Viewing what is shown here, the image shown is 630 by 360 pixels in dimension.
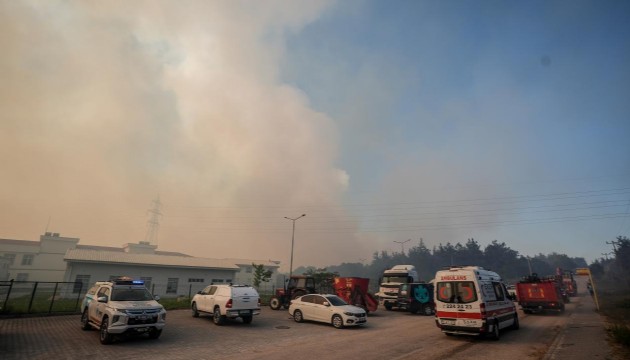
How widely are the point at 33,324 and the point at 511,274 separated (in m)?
155

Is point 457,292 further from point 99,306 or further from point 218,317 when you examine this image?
point 99,306

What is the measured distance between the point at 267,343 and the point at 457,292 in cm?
809

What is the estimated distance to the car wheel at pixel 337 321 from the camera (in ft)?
52.5

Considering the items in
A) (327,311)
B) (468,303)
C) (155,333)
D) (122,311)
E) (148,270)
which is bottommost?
(155,333)

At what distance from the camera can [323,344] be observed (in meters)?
11.9

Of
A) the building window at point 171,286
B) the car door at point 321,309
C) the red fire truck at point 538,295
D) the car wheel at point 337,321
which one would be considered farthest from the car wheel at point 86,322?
the red fire truck at point 538,295

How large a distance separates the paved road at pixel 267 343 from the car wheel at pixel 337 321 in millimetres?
492

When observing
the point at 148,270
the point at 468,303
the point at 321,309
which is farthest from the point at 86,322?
the point at 148,270

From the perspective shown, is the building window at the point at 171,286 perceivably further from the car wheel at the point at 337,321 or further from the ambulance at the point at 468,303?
the ambulance at the point at 468,303

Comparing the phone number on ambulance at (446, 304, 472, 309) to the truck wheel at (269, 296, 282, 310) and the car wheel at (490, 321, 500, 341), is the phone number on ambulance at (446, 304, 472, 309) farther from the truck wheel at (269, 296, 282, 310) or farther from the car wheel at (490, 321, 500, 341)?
the truck wheel at (269, 296, 282, 310)

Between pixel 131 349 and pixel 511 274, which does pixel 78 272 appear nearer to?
pixel 131 349

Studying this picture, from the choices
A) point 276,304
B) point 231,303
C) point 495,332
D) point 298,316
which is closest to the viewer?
point 495,332

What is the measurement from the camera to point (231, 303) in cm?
1579

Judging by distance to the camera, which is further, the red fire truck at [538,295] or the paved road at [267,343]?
the red fire truck at [538,295]
